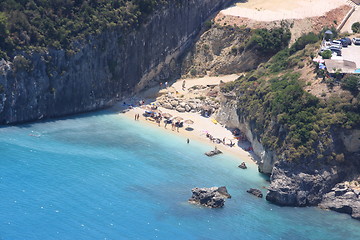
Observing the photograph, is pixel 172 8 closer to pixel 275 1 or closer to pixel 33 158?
pixel 275 1

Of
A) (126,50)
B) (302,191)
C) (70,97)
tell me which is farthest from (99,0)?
(302,191)

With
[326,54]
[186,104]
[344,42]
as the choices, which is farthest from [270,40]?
[326,54]

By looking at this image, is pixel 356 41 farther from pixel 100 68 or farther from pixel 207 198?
pixel 207 198

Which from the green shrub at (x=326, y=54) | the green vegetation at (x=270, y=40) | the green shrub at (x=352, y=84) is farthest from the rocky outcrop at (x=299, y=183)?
the green vegetation at (x=270, y=40)

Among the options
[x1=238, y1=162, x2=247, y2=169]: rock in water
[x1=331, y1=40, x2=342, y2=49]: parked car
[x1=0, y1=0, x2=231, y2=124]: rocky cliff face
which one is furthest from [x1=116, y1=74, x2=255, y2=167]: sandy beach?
[x1=331, y1=40, x2=342, y2=49]: parked car

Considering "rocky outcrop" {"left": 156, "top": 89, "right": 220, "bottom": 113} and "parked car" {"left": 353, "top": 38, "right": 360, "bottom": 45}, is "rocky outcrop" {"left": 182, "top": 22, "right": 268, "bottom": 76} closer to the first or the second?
"rocky outcrop" {"left": 156, "top": 89, "right": 220, "bottom": 113}
